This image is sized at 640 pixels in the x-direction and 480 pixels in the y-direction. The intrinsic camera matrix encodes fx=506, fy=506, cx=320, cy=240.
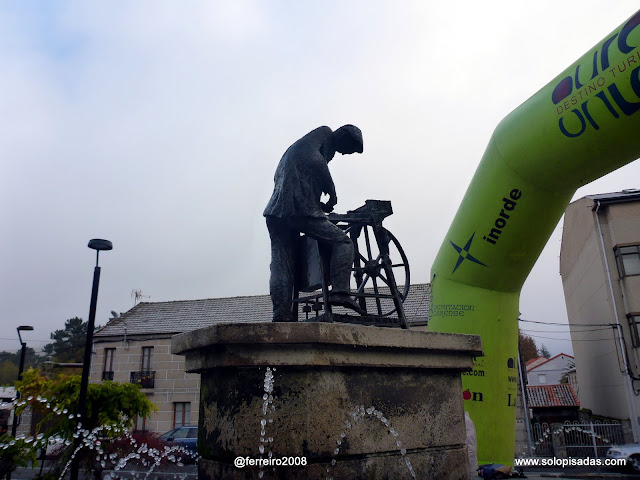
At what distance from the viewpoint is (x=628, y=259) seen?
54.9ft

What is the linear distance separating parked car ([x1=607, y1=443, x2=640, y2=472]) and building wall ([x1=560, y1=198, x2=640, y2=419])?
3806 millimetres

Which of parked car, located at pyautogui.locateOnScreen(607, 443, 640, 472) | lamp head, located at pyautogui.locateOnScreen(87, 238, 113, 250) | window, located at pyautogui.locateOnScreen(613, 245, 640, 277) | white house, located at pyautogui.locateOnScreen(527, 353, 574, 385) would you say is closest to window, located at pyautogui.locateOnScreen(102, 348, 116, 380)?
lamp head, located at pyautogui.locateOnScreen(87, 238, 113, 250)

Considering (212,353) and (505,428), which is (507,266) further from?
(212,353)

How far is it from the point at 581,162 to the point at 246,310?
1837 cm

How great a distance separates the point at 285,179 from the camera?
12.7ft

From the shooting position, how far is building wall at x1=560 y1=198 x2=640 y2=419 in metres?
16.6

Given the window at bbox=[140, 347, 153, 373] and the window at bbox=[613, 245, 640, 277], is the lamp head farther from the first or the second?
the window at bbox=[613, 245, 640, 277]

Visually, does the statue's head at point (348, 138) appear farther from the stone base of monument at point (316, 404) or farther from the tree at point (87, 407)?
the tree at point (87, 407)

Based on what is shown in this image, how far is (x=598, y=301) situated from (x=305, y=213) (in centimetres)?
1757

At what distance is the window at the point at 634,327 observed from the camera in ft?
51.8

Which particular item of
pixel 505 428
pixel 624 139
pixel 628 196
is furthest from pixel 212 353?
pixel 628 196

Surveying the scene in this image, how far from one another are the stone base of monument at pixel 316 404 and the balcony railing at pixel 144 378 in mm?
18725
